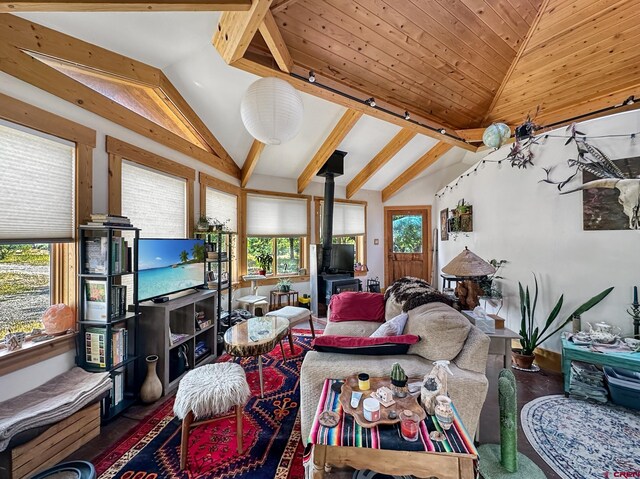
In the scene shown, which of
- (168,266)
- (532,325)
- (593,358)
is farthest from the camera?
(532,325)

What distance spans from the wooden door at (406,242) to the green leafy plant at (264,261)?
10.6ft

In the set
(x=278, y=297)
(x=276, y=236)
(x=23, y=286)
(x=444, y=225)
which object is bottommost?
(x=278, y=297)

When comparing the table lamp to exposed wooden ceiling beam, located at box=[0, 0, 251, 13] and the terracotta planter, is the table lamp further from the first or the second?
exposed wooden ceiling beam, located at box=[0, 0, 251, 13]

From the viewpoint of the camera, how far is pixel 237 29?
6.84ft

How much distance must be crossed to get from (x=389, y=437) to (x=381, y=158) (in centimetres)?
495

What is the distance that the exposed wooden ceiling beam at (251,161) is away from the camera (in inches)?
163

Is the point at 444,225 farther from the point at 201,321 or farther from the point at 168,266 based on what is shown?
the point at 168,266

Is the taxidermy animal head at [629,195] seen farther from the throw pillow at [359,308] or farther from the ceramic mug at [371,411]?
the ceramic mug at [371,411]

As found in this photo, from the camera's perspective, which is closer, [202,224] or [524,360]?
[524,360]

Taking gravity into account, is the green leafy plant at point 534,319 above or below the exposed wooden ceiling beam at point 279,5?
below

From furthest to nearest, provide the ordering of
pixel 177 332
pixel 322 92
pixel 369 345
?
pixel 322 92
pixel 177 332
pixel 369 345

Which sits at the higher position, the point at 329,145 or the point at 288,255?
the point at 329,145

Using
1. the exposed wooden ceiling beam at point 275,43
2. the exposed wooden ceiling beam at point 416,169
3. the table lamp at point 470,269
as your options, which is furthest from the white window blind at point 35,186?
the exposed wooden ceiling beam at point 416,169

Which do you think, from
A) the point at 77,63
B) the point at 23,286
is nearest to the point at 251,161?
the point at 77,63
